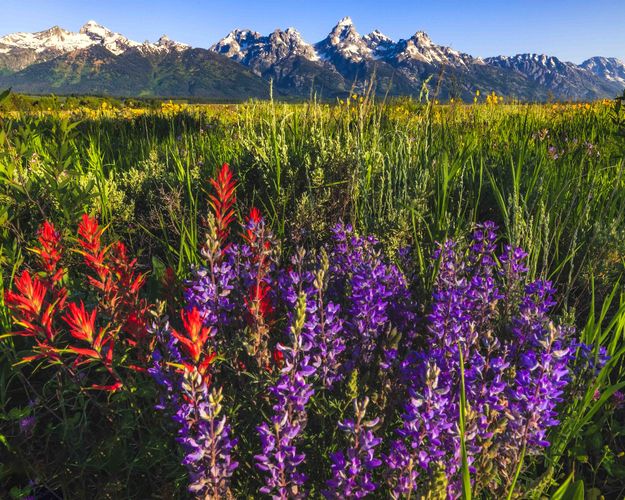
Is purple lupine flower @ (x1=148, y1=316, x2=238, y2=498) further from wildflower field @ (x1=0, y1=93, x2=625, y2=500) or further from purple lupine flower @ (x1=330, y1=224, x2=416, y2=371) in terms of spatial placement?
purple lupine flower @ (x1=330, y1=224, x2=416, y2=371)

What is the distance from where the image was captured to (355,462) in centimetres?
107

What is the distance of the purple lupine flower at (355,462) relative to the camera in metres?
1.06

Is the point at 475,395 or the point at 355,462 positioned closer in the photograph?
the point at 355,462

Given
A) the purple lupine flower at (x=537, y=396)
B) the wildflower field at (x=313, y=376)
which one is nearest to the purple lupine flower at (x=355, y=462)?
the wildflower field at (x=313, y=376)

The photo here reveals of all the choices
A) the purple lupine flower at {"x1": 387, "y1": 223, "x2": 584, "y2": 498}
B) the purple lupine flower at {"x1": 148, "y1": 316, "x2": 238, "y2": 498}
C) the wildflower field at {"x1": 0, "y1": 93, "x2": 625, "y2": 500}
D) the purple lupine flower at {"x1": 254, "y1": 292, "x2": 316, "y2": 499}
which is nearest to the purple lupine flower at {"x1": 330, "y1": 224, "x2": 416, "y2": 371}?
the wildflower field at {"x1": 0, "y1": 93, "x2": 625, "y2": 500}

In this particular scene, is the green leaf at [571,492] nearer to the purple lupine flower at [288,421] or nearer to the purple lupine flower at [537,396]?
the purple lupine flower at [537,396]

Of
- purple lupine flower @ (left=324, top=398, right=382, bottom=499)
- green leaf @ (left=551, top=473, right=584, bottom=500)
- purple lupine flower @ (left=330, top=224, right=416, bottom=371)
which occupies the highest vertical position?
purple lupine flower @ (left=330, top=224, right=416, bottom=371)

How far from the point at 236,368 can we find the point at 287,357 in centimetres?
51

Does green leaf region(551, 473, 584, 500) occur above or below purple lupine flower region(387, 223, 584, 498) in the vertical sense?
below

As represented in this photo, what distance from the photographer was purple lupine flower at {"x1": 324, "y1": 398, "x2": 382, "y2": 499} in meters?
1.06

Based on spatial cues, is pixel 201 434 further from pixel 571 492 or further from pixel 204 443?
pixel 571 492

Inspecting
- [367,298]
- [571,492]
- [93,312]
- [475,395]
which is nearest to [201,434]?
[93,312]

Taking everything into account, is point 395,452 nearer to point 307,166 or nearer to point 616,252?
point 616,252

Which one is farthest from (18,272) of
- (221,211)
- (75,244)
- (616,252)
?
(616,252)
